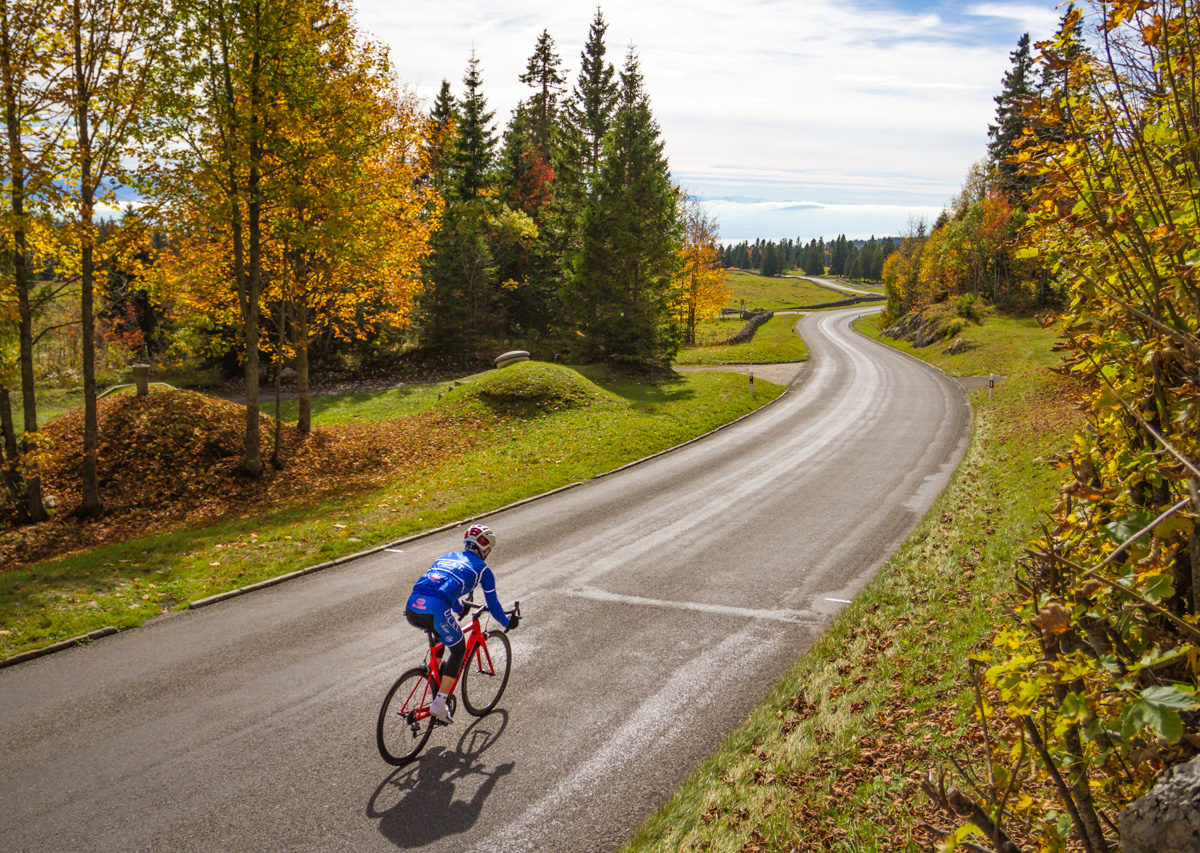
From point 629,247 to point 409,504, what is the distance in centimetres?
2158

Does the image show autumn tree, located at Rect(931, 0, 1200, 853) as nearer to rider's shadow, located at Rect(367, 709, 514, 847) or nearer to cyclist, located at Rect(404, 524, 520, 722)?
rider's shadow, located at Rect(367, 709, 514, 847)

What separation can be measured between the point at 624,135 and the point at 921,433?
20819 millimetres

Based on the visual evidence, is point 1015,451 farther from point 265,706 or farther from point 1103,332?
point 265,706

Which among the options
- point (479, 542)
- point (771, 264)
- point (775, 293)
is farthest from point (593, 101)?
point (771, 264)

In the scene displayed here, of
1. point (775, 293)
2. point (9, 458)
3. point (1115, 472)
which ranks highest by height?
point (775, 293)

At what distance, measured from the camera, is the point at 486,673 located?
26.7 feet

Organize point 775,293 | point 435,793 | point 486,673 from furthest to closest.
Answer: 1. point 775,293
2. point 486,673
3. point 435,793

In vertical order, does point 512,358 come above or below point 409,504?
above

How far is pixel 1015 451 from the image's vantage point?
1880 cm

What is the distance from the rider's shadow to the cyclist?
0.52 metres

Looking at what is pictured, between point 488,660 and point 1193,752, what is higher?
point 1193,752

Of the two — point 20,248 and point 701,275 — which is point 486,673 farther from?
point 701,275

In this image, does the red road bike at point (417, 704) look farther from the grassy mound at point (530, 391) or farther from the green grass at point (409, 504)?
the grassy mound at point (530, 391)

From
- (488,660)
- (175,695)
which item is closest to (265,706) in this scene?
(175,695)
